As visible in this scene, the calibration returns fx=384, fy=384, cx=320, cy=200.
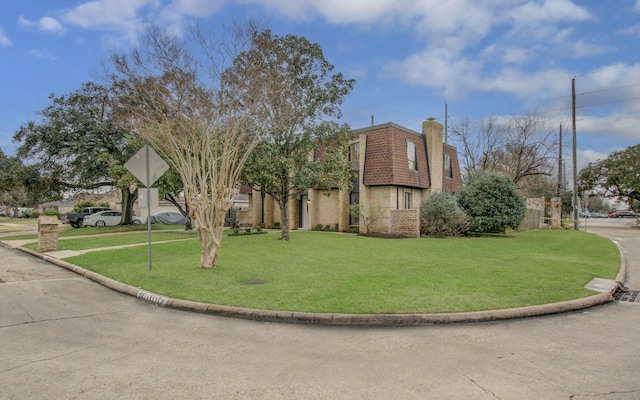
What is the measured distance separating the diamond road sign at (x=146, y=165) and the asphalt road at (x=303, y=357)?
3951mm

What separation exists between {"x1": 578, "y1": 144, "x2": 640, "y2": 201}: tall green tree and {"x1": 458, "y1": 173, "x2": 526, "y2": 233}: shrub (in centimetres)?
2318

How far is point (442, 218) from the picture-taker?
21.9 metres

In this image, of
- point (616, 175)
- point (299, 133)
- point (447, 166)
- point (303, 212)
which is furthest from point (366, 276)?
point (616, 175)

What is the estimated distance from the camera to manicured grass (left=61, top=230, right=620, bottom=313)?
6.68 metres

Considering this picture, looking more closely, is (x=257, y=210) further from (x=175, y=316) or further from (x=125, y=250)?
(x=175, y=316)

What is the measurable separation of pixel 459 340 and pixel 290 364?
2.31m

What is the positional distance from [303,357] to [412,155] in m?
22.0

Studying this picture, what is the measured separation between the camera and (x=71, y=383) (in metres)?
3.73

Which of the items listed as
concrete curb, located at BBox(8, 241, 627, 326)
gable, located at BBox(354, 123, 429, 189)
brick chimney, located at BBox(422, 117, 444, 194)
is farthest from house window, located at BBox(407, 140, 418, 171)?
concrete curb, located at BBox(8, 241, 627, 326)

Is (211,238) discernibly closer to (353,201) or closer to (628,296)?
(628,296)

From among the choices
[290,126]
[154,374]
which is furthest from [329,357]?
[290,126]

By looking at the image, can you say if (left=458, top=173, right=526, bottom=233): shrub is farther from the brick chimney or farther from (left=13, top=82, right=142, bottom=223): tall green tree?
(left=13, top=82, right=142, bottom=223): tall green tree

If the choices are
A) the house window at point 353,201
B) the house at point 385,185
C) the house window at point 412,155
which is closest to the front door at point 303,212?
the house at point 385,185

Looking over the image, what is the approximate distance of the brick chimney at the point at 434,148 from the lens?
26312 mm
